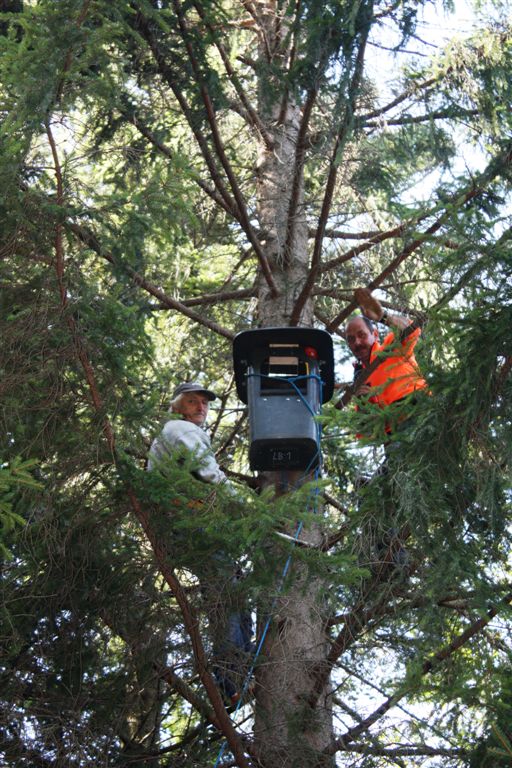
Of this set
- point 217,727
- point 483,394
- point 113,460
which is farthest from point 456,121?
point 217,727

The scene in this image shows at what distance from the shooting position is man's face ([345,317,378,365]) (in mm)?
7109

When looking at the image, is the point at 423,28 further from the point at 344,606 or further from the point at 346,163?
the point at 344,606

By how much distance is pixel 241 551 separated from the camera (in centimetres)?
514

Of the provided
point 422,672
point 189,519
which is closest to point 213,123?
point 189,519

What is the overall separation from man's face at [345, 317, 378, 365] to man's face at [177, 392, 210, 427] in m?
1.06

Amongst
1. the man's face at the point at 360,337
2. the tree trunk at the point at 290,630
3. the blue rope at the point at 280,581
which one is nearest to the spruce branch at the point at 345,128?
the man's face at the point at 360,337

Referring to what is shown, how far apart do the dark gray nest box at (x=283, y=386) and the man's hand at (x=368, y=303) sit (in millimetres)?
844

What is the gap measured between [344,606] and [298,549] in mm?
1040

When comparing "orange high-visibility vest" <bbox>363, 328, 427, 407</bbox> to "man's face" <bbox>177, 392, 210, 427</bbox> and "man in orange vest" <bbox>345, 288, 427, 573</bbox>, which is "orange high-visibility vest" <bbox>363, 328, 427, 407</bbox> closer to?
"man in orange vest" <bbox>345, 288, 427, 573</bbox>

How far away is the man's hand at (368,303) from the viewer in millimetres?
6863

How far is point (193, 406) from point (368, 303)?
1.28 meters

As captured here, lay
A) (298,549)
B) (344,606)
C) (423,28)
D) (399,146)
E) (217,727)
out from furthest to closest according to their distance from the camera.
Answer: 1. (399,146)
2. (423,28)
3. (344,606)
4. (217,727)
5. (298,549)

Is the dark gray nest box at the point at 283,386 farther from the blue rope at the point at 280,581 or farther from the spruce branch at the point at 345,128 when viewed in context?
the spruce branch at the point at 345,128

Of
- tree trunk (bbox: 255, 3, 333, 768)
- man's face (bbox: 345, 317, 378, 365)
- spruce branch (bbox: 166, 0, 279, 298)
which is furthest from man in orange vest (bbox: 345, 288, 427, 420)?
spruce branch (bbox: 166, 0, 279, 298)
